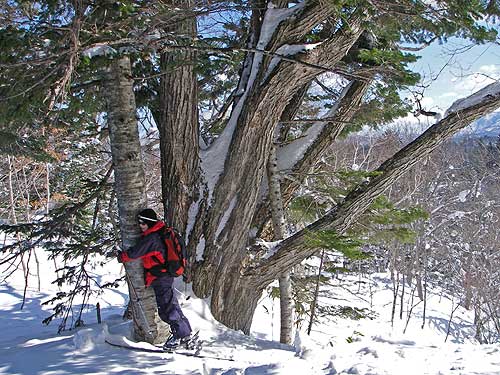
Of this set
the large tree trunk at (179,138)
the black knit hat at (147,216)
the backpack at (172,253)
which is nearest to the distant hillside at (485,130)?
the large tree trunk at (179,138)

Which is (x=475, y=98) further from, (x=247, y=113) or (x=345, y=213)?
(x=247, y=113)

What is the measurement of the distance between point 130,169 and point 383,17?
10.2 feet

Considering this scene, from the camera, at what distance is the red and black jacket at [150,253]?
12.8ft

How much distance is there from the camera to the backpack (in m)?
4.14

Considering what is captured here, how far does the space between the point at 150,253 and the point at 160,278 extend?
1.07ft

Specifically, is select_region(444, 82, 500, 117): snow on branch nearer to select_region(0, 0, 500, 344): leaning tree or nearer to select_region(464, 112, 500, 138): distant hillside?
select_region(0, 0, 500, 344): leaning tree

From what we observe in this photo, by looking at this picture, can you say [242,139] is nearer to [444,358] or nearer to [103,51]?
[103,51]

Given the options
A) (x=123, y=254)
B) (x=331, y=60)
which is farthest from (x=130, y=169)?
(x=331, y=60)

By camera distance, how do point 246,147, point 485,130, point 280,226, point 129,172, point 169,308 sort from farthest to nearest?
point 485,130, point 280,226, point 246,147, point 169,308, point 129,172

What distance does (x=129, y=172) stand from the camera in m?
3.91

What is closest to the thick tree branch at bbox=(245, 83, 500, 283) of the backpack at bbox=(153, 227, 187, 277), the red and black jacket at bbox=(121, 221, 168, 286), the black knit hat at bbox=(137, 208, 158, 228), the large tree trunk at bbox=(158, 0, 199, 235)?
the large tree trunk at bbox=(158, 0, 199, 235)

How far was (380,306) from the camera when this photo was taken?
23125 millimetres

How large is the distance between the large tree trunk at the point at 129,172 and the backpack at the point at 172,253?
0.26 meters

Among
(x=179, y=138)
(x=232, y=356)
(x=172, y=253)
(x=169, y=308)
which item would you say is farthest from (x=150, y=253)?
(x=179, y=138)
